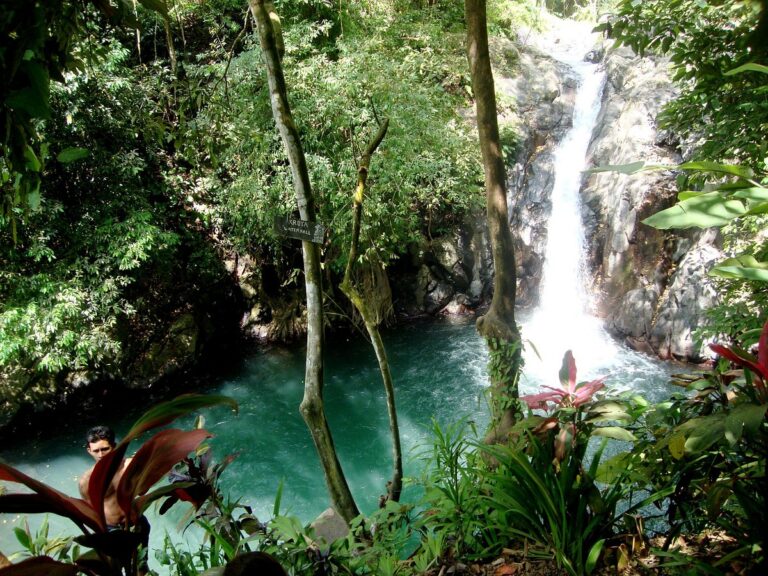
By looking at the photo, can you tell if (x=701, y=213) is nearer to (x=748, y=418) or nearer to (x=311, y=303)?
(x=748, y=418)

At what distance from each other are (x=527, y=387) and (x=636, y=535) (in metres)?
5.30

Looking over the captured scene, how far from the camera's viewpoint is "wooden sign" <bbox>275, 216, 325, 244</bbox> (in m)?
2.48

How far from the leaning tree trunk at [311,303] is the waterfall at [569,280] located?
505cm

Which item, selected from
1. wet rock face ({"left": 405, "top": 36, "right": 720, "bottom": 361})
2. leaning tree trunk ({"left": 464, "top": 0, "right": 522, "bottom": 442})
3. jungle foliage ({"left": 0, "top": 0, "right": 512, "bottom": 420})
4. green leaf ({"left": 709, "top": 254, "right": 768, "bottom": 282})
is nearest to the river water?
wet rock face ({"left": 405, "top": 36, "right": 720, "bottom": 361})

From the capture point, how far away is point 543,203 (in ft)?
32.9

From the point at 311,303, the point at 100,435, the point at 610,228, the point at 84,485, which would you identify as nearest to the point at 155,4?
the point at 84,485

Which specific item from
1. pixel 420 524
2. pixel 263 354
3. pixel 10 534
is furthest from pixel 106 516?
pixel 263 354

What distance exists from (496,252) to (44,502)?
7.86 ft

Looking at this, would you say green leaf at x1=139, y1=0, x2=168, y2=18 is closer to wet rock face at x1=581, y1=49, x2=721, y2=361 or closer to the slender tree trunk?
the slender tree trunk

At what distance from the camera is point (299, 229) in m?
2.52

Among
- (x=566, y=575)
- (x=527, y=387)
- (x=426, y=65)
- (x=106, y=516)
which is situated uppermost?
(x=426, y=65)

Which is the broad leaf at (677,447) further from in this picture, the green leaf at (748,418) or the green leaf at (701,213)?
the green leaf at (701,213)

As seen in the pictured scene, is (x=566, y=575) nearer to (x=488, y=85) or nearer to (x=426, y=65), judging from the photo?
(x=488, y=85)

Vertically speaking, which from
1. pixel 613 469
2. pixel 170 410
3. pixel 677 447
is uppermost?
pixel 170 410
